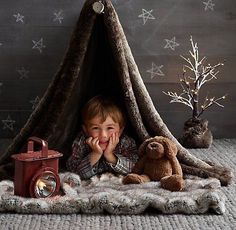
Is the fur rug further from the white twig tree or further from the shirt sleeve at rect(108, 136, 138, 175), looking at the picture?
the white twig tree

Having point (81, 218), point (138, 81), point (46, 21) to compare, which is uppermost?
point (46, 21)

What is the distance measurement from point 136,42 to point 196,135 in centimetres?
50

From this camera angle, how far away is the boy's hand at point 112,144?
1659mm

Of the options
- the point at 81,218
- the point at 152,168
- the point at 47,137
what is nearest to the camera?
the point at 81,218

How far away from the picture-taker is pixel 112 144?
1664 millimetres

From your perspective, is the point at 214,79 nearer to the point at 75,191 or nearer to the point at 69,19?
the point at 69,19

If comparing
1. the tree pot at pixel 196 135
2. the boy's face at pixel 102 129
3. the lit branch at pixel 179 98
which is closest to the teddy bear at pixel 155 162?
the boy's face at pixel 102 129

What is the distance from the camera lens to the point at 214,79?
246 cm

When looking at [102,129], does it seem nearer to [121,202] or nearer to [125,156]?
[125,156]

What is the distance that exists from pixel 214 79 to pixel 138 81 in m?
0.84

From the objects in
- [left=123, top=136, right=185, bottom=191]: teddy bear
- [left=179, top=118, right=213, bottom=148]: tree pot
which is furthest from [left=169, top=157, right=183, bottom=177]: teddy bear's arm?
[left=179, top=118, right=213, bottom=148]: tree pot

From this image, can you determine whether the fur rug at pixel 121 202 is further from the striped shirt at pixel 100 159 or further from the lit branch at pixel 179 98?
the lit branch at pixel 179 98

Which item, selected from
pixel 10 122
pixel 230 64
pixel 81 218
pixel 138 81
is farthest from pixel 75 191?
pixel 230 64

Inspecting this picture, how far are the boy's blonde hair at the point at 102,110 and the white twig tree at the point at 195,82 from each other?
26.8 inches
